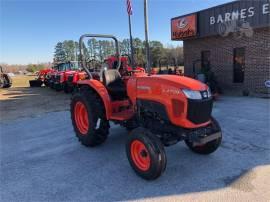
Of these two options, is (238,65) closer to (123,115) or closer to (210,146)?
(210,146)

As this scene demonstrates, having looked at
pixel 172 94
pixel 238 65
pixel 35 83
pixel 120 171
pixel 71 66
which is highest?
pixel 71 66

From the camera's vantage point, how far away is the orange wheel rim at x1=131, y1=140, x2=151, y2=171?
345cm

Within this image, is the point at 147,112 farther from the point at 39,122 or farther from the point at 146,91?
the point at 39,122

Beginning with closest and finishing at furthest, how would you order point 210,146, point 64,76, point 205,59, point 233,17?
point 210,146, point 233,17, point 205,59, point 64,76

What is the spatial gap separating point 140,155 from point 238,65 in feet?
26.4

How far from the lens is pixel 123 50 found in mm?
10719

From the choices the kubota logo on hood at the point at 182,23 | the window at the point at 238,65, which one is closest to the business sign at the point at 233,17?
the kubota logo on hood at the point at 182,23

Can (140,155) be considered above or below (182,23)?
below

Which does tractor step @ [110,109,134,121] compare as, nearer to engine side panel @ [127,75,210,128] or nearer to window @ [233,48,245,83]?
engine side panel @ [127,75,210,128]

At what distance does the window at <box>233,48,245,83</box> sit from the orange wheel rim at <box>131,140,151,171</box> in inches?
309

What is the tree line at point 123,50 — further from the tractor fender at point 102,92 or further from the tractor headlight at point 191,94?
the tractor headlight at point 191,94

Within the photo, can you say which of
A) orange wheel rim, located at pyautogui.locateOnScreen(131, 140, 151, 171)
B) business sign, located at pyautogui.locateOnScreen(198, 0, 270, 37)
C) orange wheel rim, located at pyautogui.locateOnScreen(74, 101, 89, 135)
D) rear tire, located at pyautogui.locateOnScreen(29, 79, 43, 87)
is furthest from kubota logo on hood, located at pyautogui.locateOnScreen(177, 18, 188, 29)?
rear tire, located at pyautogui.locateOnScreen(29, 79, 43, 87)

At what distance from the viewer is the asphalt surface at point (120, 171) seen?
10.1 ft

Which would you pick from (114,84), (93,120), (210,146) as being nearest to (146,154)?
(210,146)
